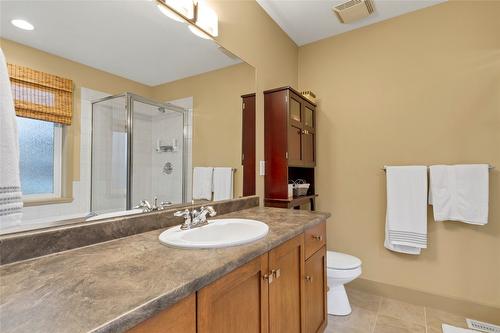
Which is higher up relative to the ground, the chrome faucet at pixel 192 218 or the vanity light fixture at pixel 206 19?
the vanity light fixture at pixel 206 19

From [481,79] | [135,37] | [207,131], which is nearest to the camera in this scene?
[135,37]

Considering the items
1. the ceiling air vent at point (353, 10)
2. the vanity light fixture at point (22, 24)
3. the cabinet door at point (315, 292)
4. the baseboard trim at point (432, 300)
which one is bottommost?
the baseboard trim at point (432, 300)

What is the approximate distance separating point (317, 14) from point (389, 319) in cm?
253

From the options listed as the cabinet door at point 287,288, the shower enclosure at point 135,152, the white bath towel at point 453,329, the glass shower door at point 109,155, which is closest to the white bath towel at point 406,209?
the white bath towel at point 453,329

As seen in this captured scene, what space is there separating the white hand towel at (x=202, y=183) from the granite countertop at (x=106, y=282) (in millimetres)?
515

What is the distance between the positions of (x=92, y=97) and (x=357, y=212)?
7.32 ft

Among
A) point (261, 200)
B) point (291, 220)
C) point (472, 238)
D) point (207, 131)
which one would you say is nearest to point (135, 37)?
point (207, 131)

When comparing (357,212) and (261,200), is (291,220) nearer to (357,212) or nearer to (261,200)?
(261,200)

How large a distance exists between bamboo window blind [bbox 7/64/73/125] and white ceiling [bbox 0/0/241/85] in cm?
10

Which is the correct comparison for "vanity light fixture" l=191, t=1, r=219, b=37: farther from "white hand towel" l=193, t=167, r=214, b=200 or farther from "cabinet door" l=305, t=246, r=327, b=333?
"cabinet door" l=305, t=246, r=327, b=333

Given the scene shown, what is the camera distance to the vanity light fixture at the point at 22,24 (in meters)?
0.81

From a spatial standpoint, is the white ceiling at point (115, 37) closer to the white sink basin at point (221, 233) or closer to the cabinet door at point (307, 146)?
the white sink basin at point (221, 233)

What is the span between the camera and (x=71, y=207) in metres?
0.97

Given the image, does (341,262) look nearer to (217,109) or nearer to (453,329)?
(453,329)
